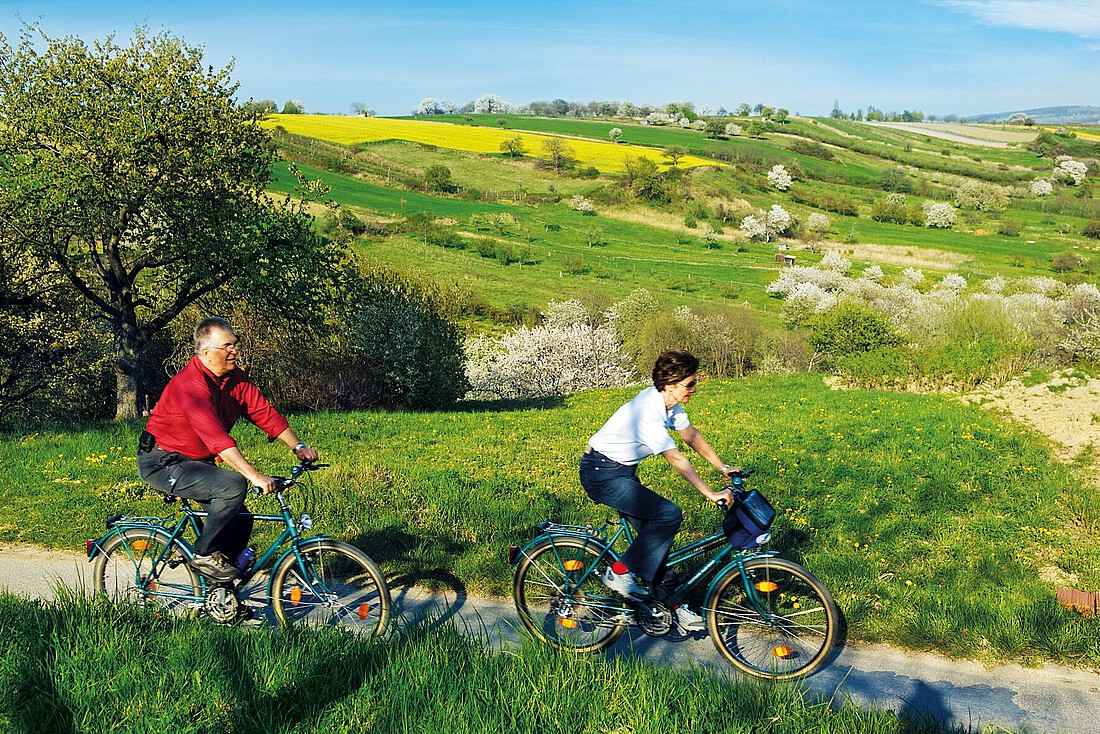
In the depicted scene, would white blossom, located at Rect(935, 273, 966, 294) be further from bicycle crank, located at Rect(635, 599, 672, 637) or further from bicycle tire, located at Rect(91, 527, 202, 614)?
bicycle tire, located at Rect(91, 527, 202, 614)

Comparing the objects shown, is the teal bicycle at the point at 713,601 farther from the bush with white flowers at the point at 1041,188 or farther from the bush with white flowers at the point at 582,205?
the bush with white flowers at the point at 1041,188

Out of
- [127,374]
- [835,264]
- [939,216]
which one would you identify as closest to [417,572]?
[127,374]

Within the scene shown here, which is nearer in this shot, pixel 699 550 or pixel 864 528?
pixel 699 550

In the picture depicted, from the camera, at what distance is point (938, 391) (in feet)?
63.0

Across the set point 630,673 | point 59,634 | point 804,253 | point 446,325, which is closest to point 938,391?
point 446,325

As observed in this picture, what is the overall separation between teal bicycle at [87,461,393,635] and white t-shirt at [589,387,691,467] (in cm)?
183

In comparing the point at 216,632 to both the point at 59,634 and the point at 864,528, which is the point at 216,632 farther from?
the point at 864,528

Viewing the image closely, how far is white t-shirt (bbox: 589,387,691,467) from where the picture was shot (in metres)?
5.54

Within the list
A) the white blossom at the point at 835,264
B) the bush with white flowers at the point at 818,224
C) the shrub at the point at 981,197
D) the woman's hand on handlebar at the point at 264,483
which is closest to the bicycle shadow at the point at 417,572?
the woman's hand on handlebar at the point at 264,483

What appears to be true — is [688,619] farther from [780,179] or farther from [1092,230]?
[780,179]

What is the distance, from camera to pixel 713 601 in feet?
18.2

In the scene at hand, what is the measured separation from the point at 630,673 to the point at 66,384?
22.0 meters

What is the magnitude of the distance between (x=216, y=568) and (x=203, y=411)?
115 cm

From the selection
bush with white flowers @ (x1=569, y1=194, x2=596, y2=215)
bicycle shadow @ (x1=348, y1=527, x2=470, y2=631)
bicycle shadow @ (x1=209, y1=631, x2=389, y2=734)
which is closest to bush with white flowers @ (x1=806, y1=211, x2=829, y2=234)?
bush with white flowers @ (x1=569, y1=194, x2=596, y2=215)
